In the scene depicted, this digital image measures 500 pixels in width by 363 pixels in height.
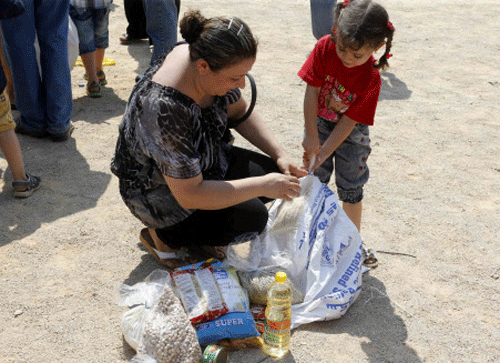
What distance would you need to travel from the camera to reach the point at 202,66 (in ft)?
7.67

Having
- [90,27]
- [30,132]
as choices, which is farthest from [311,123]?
[90,27]

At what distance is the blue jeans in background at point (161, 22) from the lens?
4.85m

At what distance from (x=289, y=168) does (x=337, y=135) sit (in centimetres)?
30

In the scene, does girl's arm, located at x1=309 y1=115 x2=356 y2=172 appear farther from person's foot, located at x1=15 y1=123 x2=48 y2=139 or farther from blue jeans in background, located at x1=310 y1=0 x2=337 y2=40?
blue jeans in background, located at x1=310 y1=0 x2=337 y2=40

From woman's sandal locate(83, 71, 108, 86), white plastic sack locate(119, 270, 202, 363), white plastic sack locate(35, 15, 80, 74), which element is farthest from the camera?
woman's sandal locate(83, 71, 108, 86)

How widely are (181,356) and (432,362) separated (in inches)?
42.2

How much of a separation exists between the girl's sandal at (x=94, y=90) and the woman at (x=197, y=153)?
7.65 feet

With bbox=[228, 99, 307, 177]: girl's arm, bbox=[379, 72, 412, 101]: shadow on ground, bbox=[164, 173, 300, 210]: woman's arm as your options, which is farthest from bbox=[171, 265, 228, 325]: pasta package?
bbox=[379, 72, 412, 101]: shadow on ground

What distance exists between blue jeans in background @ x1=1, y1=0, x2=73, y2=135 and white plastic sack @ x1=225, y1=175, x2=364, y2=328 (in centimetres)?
204

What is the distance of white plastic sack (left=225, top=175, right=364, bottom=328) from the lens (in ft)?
8.61

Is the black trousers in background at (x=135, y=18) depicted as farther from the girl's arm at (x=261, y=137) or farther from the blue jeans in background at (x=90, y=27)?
the girl's arm at (x=261, y=137)

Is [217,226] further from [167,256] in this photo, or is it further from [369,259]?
[369,259]

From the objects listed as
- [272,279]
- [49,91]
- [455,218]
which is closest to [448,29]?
[455,218]

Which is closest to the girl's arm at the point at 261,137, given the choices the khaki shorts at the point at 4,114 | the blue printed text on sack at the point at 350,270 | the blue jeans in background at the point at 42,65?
the blue printed text on sack at the point at 350,270
